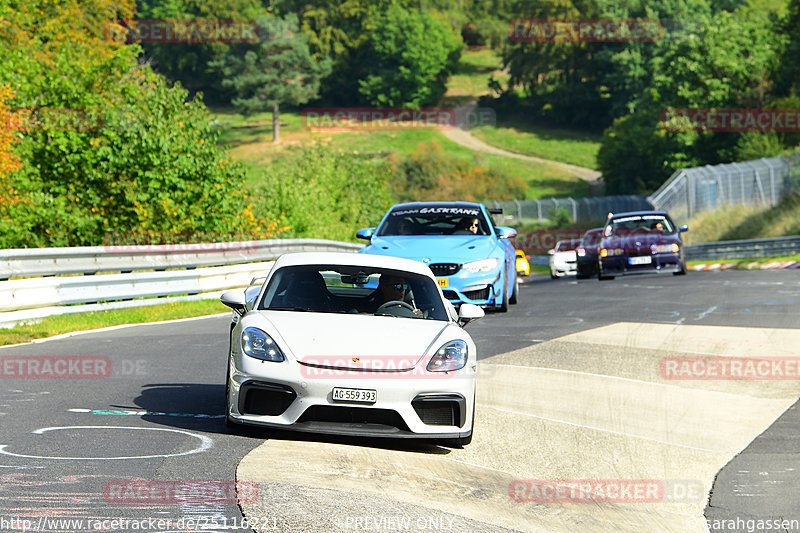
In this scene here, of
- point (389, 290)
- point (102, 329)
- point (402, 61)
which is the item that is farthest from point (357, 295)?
point (402, 61)

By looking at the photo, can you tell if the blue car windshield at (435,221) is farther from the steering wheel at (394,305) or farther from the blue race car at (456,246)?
the steering wheel at (394,305)

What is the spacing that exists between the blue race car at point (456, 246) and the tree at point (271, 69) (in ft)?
341

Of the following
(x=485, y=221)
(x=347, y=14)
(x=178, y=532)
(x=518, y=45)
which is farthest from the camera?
(x=347, y=14)

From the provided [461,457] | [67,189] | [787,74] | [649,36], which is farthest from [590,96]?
[461,457]

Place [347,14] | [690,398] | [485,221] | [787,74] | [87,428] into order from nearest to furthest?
1. [87,428]
2. [690,398]
3. [485,221]
4. [787,74]
5. [347,14]

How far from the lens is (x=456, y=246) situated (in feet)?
52.2

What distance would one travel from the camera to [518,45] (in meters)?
132

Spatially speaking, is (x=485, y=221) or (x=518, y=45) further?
(x=518, y=45)

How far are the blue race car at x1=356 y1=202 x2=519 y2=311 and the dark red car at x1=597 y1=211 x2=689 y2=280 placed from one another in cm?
894

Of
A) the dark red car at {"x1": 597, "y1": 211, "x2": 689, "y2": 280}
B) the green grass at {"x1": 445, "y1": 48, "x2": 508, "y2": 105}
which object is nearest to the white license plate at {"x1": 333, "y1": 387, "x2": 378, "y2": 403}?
the dark red car at {"x1": 597, "y1": 211, "x2": 689, "y2": 280}

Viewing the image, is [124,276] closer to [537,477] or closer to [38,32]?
[537,477]

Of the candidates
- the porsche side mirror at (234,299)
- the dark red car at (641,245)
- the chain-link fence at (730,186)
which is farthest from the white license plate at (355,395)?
the chain-link fence at (730,186)

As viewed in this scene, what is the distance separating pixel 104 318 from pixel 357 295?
8.05m

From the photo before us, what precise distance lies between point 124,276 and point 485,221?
18.8ft
